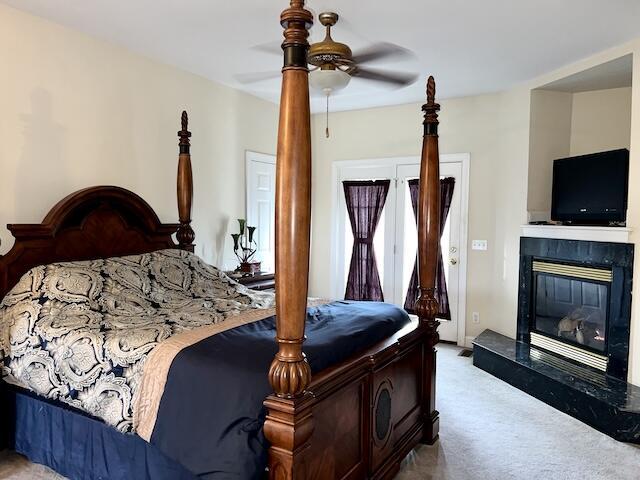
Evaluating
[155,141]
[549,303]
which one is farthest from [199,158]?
[549,303]

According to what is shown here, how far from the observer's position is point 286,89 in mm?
1492

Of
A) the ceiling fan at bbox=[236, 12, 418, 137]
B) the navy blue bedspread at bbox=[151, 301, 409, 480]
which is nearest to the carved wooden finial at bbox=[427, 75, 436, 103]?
the ceiling fan at bbox=[236, 12, 418, 137]

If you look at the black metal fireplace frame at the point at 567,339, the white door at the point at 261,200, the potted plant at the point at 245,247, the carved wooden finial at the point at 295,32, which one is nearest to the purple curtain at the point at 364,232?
the white door at the point at 261,200

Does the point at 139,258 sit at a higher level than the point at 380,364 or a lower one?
higher

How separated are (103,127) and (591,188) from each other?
4004 millimetres

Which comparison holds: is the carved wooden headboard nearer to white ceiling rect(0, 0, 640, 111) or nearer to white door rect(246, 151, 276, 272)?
white ceiling rect(0, 0, 640, 111)

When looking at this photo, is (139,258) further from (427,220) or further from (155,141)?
(427,220)

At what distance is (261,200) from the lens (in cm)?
521

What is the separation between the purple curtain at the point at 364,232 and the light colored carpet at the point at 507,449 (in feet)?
6.71

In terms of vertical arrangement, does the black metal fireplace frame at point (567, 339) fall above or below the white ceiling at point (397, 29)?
below

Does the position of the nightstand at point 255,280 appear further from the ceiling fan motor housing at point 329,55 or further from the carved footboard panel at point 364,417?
the ceiling fan motor housing at point 329,55

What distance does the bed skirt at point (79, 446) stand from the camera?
2062mm

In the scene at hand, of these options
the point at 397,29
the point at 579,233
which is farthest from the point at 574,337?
the point at 397,29

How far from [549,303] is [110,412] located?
12.4 feet
